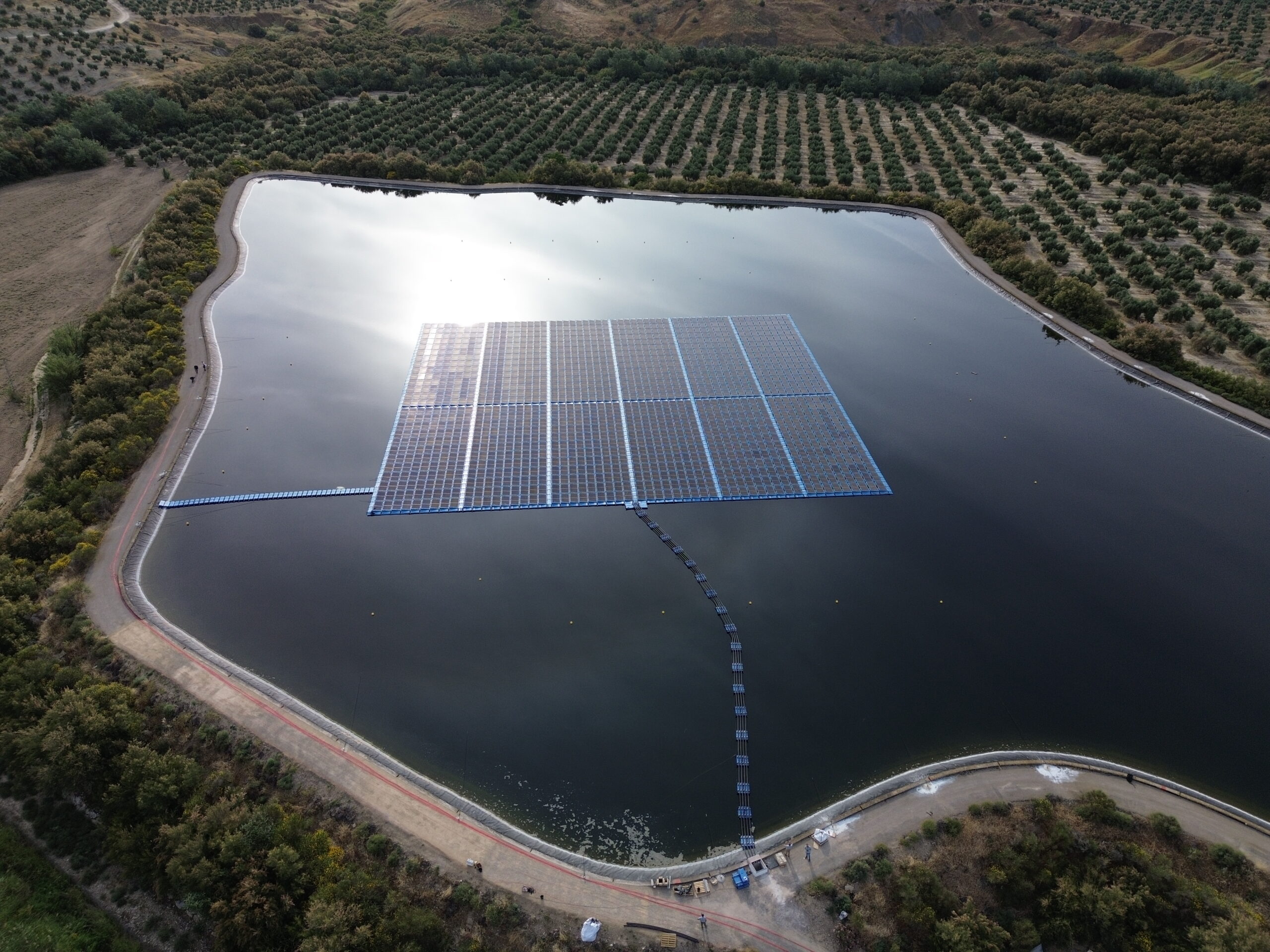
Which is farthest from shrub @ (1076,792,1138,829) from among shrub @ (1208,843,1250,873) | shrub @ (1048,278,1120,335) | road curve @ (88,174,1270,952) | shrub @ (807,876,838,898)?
shrub @ (1048,278,1120,335)

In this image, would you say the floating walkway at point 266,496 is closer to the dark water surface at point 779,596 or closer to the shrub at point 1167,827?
the dark water surface at point 779,596

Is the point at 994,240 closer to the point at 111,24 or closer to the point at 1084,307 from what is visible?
the point at 1084,307

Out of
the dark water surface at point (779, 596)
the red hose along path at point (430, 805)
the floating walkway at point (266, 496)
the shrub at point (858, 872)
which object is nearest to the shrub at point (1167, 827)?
the dark water surface at point (779, 596)

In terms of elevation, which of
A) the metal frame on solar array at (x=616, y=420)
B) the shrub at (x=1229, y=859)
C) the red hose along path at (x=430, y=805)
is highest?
the metal frame on solar array at (x=616, y=420)

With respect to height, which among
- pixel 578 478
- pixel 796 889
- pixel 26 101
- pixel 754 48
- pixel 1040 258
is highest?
pixel 754 48

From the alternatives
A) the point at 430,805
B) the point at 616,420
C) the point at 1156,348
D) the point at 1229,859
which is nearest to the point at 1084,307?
the point at 1156,348

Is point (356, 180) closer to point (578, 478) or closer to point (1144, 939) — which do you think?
point (578, 478)

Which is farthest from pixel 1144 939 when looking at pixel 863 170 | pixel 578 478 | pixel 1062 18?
pixel 1062 18
